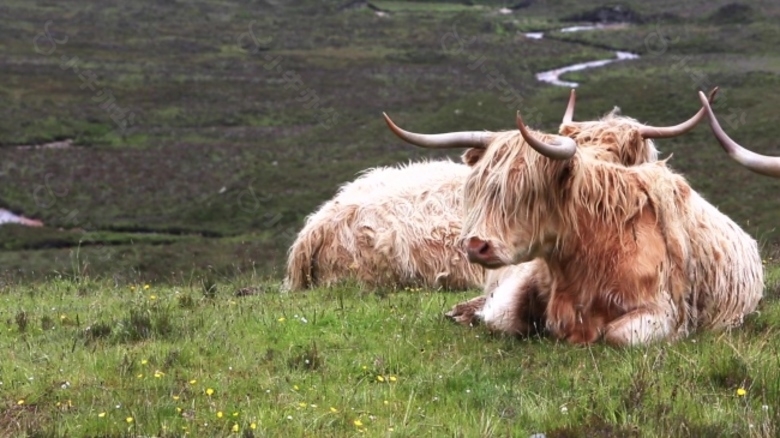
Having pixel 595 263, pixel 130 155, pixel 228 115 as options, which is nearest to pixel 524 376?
pixel 595 263

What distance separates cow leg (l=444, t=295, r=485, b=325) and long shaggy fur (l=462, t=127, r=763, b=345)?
0.66 meters

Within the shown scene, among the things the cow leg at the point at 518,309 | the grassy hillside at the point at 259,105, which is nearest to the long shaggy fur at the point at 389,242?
the grassy hillside at the point at 259,105

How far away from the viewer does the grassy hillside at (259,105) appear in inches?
1324

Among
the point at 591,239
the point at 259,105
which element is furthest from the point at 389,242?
the point at 259,105

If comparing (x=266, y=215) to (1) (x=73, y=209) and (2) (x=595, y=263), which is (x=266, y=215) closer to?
(1) (x=73, y=209)

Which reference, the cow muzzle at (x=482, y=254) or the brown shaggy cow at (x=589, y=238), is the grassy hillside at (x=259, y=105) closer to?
the brown shaggy cow at (x=589, y=238)

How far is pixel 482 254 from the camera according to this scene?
18.7 ft

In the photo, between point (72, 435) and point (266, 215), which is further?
point (266, 215)

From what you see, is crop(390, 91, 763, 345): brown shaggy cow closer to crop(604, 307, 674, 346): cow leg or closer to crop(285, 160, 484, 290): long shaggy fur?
crop(604, 307, 674, 346): cow leg

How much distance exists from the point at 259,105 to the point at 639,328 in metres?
53.7

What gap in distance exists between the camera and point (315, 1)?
120 m

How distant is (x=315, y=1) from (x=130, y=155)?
78.7m

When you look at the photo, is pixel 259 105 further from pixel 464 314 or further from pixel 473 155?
pixel 473 155

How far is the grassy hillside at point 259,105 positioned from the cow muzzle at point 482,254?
5175 mm
